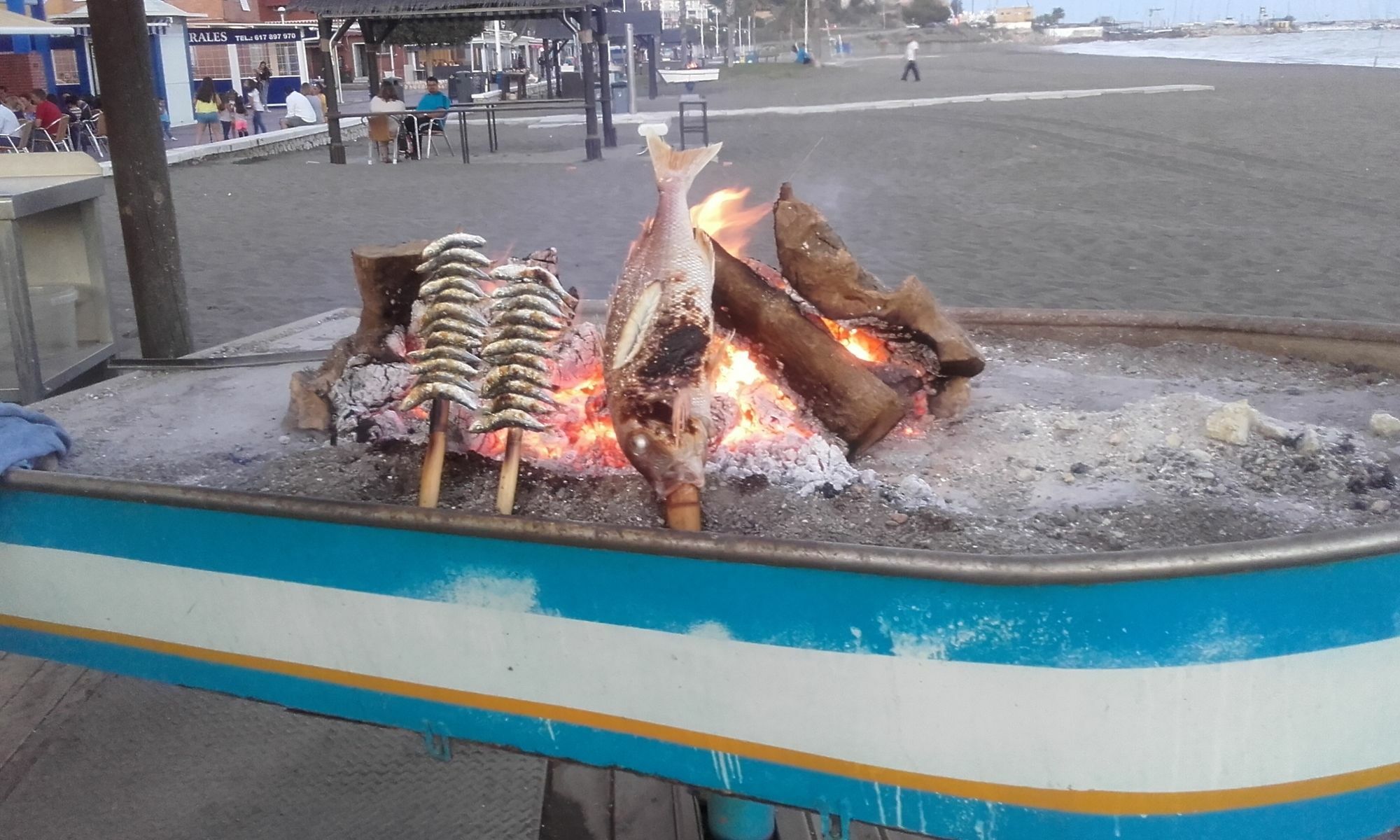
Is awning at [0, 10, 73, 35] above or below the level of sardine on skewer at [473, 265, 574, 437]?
above

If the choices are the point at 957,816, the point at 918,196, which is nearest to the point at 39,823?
the point at 957,816

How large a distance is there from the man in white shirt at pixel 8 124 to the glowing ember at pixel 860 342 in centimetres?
1795

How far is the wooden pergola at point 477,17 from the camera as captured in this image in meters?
15.2

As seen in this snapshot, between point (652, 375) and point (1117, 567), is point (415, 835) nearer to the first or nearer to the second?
point (652, 375)

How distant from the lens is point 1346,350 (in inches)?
120

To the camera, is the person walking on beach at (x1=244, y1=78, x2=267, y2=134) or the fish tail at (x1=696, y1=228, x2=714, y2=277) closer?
the fish tail at (x1=696, y1=228, x2=714, y2=277)

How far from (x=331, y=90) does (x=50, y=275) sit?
40.0ft

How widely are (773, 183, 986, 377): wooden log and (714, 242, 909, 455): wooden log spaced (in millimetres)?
86

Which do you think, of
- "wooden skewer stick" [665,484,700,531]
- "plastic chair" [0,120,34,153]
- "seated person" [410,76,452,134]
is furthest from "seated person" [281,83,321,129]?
"wooden skewer stick" [665,484,700,531]

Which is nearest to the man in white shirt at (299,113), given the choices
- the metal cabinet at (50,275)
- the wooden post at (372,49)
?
the wooden post at (372,49)

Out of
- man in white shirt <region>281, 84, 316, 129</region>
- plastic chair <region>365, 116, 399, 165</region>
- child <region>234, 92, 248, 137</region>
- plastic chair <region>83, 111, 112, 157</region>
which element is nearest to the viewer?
plastic chair <region>365, 116, 399, 165</region>

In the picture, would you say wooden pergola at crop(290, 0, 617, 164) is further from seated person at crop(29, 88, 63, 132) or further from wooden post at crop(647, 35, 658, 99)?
wooden post at crop(647, 35, 658, 99)

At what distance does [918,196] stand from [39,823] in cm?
994

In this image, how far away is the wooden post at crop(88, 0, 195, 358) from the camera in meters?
3.88
